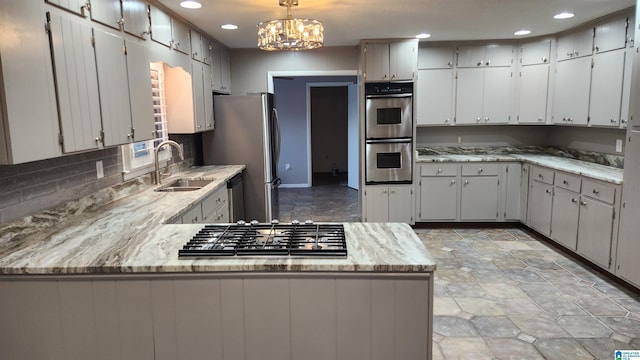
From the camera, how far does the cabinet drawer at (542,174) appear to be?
15.7 feet

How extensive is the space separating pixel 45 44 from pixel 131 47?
2.95ft

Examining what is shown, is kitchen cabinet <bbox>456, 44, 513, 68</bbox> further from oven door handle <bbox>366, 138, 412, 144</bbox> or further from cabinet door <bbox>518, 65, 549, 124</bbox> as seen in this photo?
oven door handle <bbox>366, 138, 412, 144</bbox>

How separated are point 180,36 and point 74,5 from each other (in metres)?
1.66

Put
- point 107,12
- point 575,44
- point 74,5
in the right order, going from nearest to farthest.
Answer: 1. point 74,5
2. point 107,12
3. point 575,44

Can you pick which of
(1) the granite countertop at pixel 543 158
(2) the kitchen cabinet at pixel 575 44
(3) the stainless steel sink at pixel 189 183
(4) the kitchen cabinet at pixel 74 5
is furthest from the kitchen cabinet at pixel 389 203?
(4) the kitchen cabinet at pixel 74 5

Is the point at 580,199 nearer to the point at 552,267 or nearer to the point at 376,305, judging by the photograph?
the point at 552,267

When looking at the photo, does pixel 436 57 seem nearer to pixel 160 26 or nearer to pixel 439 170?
pixel 439 170

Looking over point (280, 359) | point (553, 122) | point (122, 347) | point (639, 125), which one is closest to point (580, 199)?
point (639, 125)

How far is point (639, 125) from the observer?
3371 millimetres

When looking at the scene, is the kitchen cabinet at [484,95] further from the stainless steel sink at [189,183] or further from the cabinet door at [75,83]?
the cabinet door at [75,83]

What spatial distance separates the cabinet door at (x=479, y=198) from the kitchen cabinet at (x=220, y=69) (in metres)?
3.24

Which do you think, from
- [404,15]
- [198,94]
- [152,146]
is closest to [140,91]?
[152,146]

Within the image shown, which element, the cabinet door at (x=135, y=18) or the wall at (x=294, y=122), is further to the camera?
the wall at (x=294, y=122)

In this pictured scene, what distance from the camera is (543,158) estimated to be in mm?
5371
